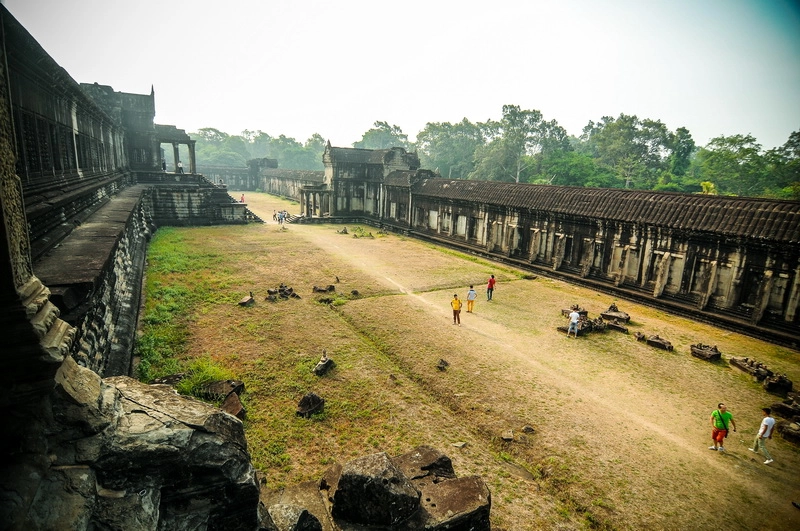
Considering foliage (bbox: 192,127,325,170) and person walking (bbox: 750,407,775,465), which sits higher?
foliage (bbox: 192,127,325,170)

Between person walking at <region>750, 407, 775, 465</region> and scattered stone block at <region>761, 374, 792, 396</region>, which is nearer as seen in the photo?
person walking at <region>750, 407, 775, 465</region>

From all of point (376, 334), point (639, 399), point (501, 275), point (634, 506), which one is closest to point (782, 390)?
point (639, 399)

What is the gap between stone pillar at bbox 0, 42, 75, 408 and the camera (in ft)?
8.29

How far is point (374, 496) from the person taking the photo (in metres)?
4.10

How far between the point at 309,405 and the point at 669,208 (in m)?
15.1

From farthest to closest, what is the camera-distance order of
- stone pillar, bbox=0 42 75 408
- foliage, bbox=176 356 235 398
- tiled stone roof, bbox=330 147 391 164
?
1. tiled stone roof, bbox=330 147 391 164
2. foliage, bbox=176 356 235 398
3. stone pillar, bbox=0 42 75 408

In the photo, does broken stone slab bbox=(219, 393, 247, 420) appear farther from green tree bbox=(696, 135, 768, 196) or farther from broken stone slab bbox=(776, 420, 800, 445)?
green tree bbox=(696, 135, 768, 196)

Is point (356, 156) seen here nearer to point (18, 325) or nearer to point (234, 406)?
point (234, 406)

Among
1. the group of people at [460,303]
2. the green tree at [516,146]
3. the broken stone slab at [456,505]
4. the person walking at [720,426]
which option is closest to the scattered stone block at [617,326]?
the group of people at [460,303]

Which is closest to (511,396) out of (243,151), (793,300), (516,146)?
(793,300)

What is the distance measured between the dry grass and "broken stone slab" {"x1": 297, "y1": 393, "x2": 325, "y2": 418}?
0.18 m

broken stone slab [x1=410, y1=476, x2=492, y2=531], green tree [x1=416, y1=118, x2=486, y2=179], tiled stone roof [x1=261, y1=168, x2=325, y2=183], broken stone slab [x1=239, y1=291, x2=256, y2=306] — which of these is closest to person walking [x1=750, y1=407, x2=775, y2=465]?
broken stone slab [x1=410, y1=476, x2=492, y2=531]

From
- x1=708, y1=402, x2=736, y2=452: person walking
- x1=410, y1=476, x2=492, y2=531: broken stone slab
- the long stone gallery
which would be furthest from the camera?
x1=708, y1=402, x2=736, y2=452: person walking

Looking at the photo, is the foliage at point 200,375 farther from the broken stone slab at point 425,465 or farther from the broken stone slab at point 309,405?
the broken stone slab at point 425,465
